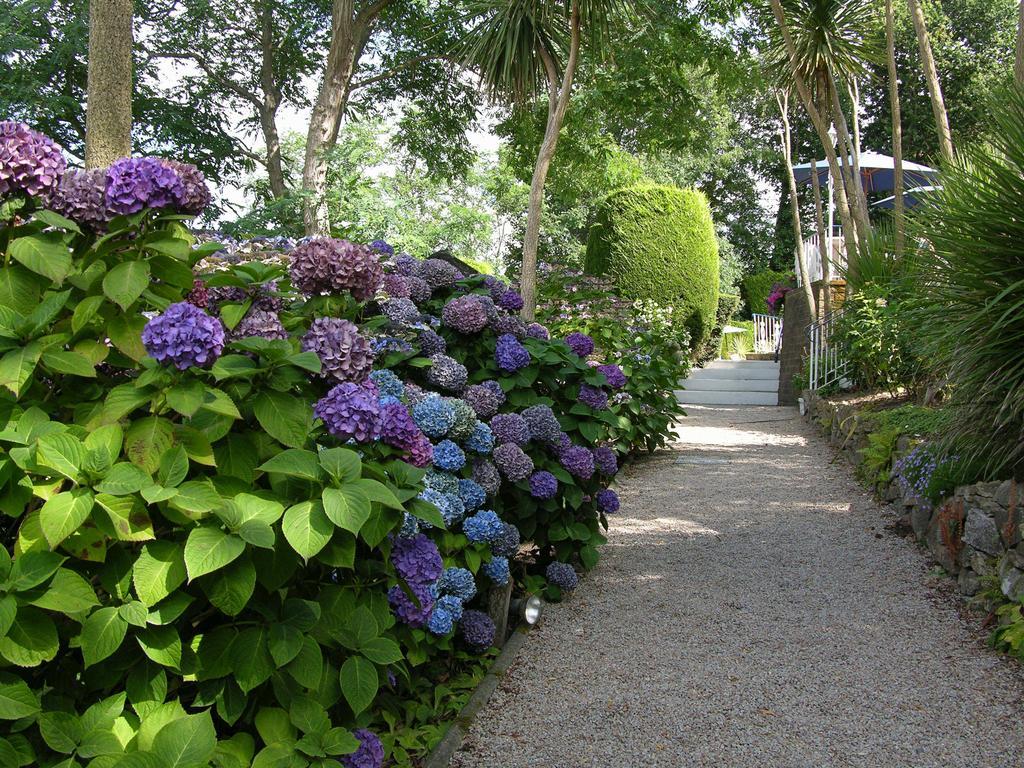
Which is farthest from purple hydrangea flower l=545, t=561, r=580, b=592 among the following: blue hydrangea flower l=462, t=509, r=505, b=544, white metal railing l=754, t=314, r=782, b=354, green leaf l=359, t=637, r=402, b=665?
white metal railing l=754, t=314, r=782, b=354

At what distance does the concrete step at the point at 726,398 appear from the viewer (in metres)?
12.6

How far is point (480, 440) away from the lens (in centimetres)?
293

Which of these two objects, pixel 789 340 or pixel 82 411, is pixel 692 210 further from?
pixel 82 411

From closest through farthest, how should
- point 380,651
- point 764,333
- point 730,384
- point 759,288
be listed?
1. point 380,651
2. point 730,384
3. point 764,333
4. point 759,288

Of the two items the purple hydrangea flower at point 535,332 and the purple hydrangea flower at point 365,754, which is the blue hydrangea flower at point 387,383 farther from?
the purple hydrangea flower at point 535,332

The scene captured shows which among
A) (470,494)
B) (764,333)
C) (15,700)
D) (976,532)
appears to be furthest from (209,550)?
(764,333)

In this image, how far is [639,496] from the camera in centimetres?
588

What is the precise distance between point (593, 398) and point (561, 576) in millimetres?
807

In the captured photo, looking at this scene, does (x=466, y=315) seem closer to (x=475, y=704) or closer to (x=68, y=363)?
(x=475, y=704)

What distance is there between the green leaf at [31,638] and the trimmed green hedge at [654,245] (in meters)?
11.8

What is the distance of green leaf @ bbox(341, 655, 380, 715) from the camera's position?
1.65m

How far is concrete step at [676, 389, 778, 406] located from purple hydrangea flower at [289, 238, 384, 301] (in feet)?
35.8

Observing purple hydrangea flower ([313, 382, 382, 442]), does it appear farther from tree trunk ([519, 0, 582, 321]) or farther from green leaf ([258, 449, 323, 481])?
tree trunk ([519, 0, 582, 321])

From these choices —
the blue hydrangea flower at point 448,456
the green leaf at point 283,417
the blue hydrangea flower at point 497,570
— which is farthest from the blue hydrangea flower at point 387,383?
the green leaf at point 283,417
